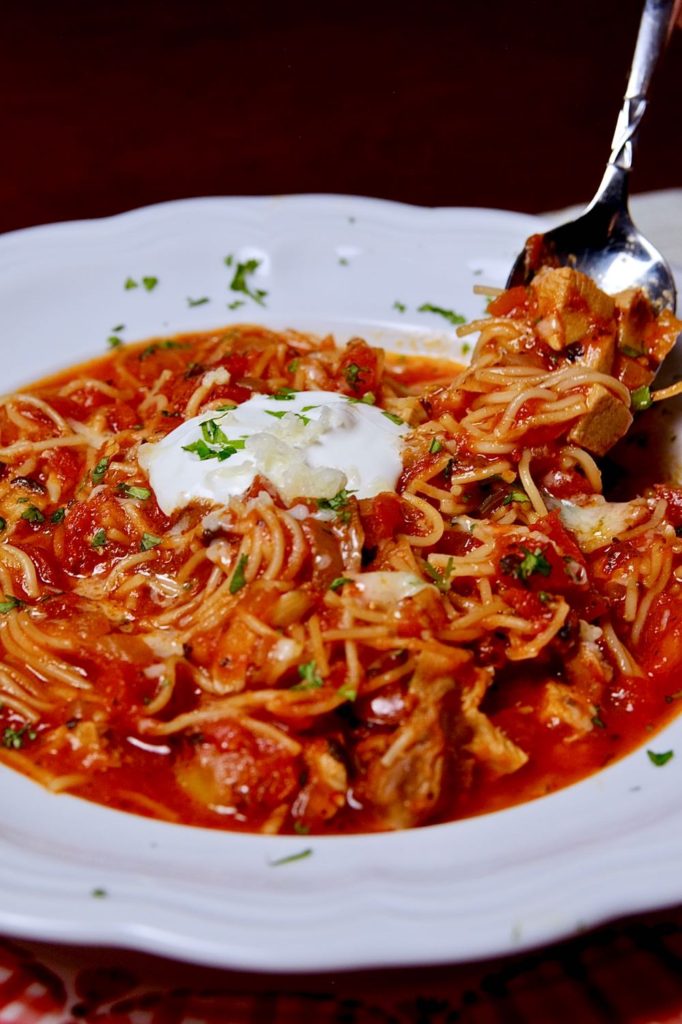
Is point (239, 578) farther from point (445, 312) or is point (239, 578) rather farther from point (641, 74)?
point (641, 74)

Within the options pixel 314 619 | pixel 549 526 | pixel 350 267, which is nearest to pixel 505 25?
pixel 350 267

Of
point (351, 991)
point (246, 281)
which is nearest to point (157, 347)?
point (246, 281)

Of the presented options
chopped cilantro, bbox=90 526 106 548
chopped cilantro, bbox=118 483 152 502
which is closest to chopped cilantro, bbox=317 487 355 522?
chopped cilantro, bbox=118 483 152 502

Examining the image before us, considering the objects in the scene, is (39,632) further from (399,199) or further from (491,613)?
(399,199)

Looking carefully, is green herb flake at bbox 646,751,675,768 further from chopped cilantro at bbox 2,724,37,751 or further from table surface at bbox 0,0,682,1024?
table surface at bbox 0,0,682,1024

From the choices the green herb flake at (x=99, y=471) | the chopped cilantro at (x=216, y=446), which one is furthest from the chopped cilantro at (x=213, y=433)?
the green herb flake at (x=99, y=471)

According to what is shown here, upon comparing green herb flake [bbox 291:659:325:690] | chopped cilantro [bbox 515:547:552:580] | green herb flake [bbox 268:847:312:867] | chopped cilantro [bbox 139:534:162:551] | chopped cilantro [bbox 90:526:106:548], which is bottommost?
green herb flake [bbox 268:847:312:867]
